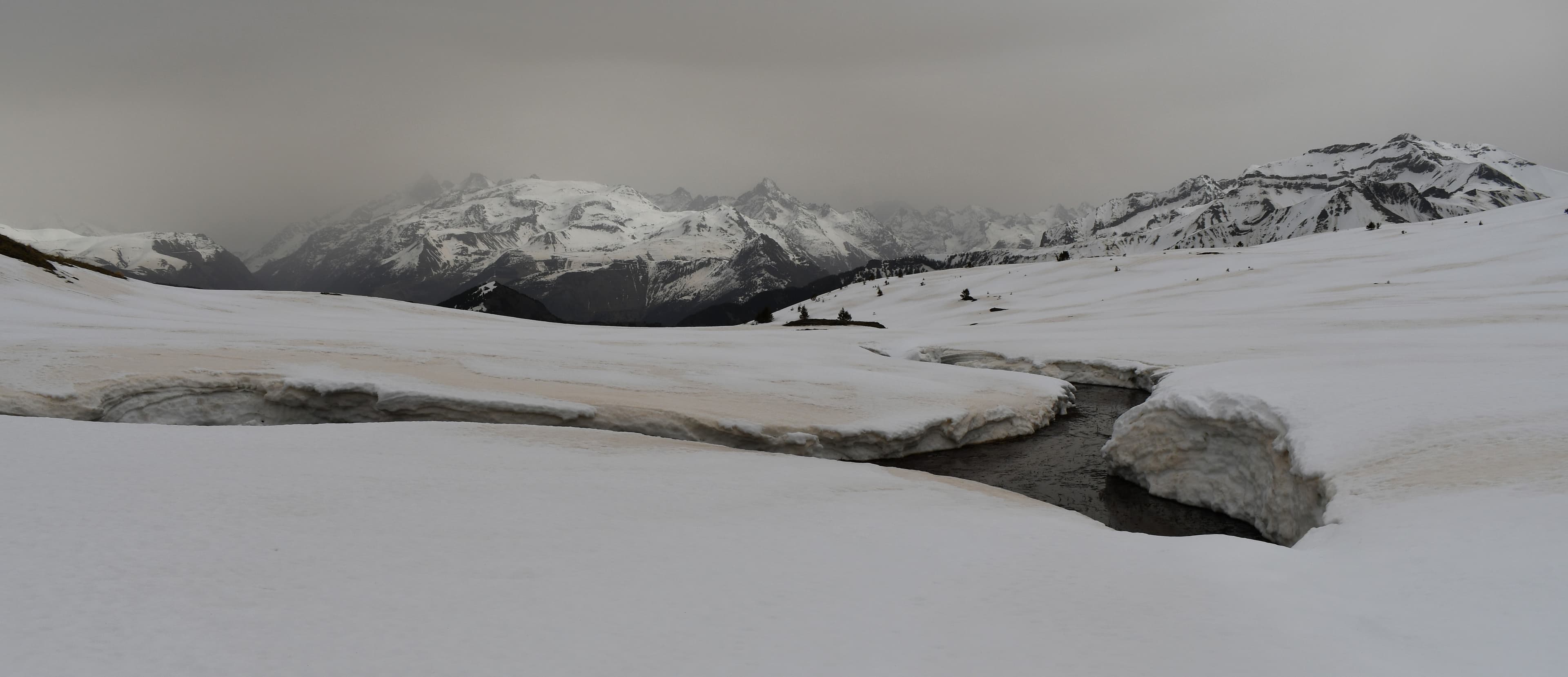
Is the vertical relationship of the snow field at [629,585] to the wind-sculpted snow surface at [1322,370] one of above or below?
below

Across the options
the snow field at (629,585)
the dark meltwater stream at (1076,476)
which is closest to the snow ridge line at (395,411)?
the dark meltwater stream at (1076,476)

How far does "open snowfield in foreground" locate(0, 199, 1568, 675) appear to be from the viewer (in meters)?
4.75

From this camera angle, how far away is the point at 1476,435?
9.43m

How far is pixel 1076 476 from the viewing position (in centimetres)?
1628

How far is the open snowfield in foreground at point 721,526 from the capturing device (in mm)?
4750

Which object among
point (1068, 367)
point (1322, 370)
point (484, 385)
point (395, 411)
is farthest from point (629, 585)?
point (1068, 367)

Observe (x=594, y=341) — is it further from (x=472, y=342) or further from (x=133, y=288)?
(x=133, y=288)

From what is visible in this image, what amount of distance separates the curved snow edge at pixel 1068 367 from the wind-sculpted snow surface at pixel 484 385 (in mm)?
2991

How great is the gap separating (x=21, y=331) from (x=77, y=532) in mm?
18167

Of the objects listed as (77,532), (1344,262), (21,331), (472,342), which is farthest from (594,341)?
(1344,262)

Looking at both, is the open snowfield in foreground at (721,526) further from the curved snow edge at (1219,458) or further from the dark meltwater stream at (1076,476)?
the dark meltwater stream at (1076,476)

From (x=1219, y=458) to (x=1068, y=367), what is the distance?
44.8ft

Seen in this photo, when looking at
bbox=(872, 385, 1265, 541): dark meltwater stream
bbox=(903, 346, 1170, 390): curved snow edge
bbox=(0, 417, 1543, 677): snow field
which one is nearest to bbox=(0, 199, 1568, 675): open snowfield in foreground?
bbox=(0, 417, 1543, 677): snow field

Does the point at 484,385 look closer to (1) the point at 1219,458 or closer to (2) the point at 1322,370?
(1) the point at 1219,458
